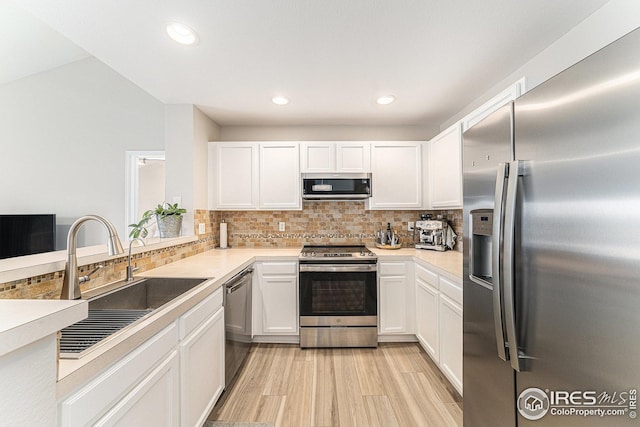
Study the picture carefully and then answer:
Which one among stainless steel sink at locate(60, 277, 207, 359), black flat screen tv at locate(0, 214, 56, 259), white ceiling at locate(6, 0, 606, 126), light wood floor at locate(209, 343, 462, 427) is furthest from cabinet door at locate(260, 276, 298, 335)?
black flat screen tv at locate(0, 214, 56, 259)

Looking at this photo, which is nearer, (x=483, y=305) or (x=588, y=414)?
(x=588, y=414)

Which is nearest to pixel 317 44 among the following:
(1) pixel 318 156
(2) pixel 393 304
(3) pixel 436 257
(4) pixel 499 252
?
(1) pixel 318 156

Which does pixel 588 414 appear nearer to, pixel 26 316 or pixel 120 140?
pixel 26 316

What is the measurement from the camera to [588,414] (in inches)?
Result: 28.0

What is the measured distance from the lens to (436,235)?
303 centimetres

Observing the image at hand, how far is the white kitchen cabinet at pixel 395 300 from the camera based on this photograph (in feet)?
9.07

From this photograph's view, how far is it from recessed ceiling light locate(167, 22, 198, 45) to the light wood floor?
2.38m

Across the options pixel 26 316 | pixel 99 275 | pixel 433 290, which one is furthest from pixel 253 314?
pixel 26 316

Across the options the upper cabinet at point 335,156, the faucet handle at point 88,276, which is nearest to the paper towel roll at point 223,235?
the upper cabinet at point 335,156

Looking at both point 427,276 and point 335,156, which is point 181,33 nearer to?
point 335,156

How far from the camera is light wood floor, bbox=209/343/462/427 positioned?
1.80m

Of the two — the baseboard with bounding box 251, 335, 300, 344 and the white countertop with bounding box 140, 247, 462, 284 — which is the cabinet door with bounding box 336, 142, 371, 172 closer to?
the white countertop with bounding box 140, 247, 462, 284

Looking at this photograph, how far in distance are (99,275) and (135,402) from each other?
0.86 meters

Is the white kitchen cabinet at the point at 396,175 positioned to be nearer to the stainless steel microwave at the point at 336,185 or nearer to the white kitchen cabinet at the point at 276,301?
the stainless steel microwave at the point at 336,185
